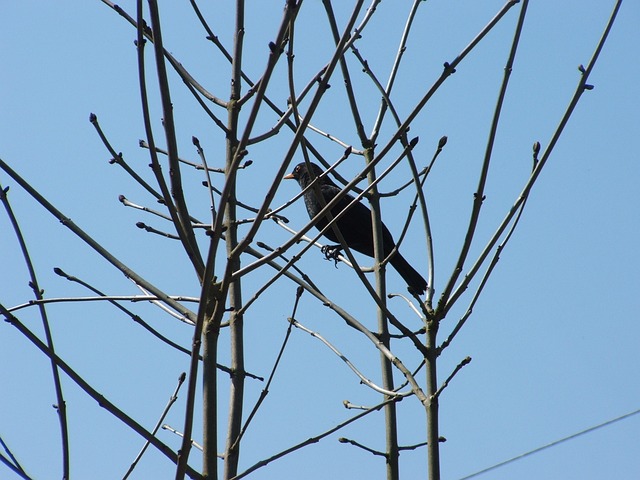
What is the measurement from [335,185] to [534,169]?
580 cm

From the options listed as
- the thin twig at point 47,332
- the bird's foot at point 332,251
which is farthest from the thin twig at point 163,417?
the bird's foot at point 332,251

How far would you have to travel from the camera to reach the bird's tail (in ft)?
20.9

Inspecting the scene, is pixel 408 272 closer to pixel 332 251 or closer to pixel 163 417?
pixel 332 251

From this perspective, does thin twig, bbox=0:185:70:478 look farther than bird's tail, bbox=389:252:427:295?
No

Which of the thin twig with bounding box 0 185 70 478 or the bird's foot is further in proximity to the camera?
the bird's foot

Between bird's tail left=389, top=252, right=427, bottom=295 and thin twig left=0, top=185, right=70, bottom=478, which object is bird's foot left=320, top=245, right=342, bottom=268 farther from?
thin twig left=0, top=185, right=70, bottom=478

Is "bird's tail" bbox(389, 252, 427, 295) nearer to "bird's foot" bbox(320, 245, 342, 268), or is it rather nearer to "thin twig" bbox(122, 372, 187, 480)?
"bird's foot" bbox(320, 245, 342, 268)

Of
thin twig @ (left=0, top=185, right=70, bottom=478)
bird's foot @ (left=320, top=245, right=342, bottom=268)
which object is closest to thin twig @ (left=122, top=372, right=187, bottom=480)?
thin twig @ (left=0, top=185, right=70, bottom=478)

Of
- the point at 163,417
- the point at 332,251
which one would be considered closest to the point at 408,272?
the point at 332,251

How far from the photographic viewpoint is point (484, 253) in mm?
2479

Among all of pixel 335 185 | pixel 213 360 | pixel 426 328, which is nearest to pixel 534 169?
pixel 426 328

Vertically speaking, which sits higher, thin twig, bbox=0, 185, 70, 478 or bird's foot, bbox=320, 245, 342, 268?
bird's foot, bbox=320, 245, 342, 268

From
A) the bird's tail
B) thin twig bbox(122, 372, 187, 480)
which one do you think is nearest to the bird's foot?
the bird's tail

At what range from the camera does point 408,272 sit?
643 cm
